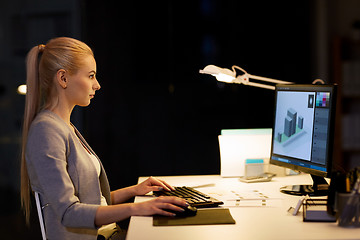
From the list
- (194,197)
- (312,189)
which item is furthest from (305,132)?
(194,197)

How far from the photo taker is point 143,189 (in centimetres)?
208

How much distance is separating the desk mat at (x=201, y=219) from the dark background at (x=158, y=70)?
2066 millimetres

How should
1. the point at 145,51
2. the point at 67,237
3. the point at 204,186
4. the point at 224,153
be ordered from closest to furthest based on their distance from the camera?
1. the point at 67,237
2. the point at 204,186
3. the point at 224,153
4. the point at 145,51

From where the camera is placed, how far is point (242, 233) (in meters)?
1.47

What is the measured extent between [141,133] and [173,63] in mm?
602

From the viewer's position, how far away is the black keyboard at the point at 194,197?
1798mm

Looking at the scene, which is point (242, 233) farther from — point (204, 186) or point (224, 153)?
point (224, 153)

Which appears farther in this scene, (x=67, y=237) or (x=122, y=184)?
(x=122, y=184)

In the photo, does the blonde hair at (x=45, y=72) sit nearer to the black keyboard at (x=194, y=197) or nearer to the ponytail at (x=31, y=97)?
the ponytail at (x=31, y=97)

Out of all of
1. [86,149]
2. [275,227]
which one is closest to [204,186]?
[86,149]

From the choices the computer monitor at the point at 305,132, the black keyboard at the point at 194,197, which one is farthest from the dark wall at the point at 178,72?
the black keyboard at the point at 194,197

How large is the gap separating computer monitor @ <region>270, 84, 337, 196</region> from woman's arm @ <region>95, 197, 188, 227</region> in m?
0.61

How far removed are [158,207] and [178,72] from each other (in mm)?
2167

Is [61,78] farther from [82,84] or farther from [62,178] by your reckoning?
[62,178]
